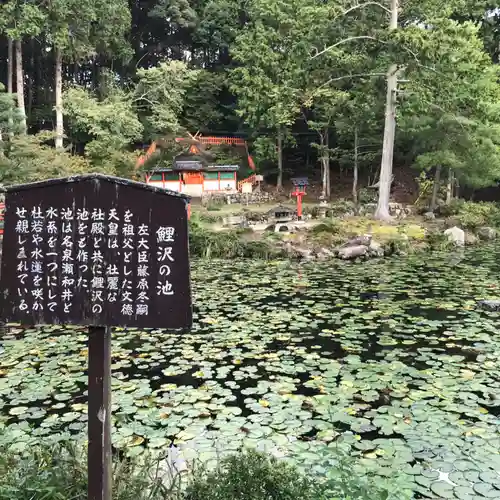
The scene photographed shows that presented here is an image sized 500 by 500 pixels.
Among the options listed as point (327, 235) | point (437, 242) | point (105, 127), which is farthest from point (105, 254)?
point (105, 127)

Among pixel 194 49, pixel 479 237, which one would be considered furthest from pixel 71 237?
pixel 194 49

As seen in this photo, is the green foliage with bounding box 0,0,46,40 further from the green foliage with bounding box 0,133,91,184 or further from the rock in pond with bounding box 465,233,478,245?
the rock in pond with bounding box 465,233,478,245

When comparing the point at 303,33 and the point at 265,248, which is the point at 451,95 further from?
the point at 265,248

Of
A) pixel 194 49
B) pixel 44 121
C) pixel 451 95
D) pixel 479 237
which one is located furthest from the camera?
pixel 194 49

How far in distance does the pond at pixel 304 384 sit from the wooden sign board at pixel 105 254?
153 centimetres

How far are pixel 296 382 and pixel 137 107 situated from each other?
2095cm

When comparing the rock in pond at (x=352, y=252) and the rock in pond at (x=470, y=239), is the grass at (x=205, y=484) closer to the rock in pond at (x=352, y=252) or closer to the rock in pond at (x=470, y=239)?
the rock in pond at (x=352, y=252)

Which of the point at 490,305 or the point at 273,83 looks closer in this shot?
the point at 490,305

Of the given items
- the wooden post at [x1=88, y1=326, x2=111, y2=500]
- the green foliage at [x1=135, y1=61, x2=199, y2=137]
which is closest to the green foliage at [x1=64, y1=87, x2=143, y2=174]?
the green foliage at [x1=135, y1=61, x2=199, y2=137]

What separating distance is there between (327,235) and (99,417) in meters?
11.3

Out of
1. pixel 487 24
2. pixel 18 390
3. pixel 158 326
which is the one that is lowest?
pixel 18 390

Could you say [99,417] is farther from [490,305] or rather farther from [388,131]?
[388,131]

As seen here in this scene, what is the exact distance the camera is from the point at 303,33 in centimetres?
1491

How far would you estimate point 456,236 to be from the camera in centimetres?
1457
